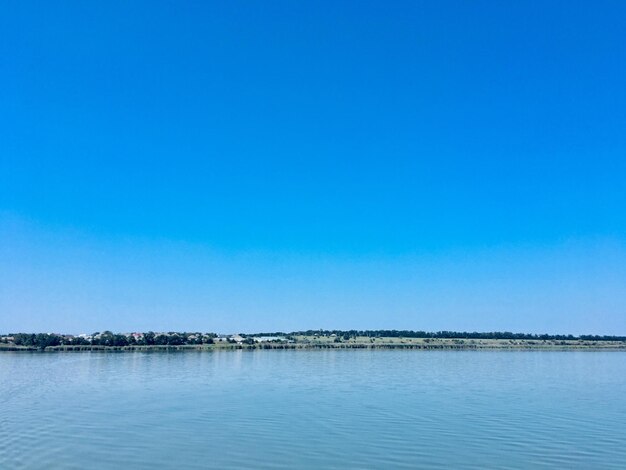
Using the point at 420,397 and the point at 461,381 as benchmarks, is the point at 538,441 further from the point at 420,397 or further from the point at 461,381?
the point at 461,381

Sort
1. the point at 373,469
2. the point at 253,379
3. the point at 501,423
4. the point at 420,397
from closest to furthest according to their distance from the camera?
the point at 373,469, the point at 501,423, the point at 420,397, the point at 253,379

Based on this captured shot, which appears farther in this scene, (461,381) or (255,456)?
(461,381)

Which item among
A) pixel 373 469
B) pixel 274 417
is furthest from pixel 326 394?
pixel 373 469

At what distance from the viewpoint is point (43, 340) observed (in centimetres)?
13588

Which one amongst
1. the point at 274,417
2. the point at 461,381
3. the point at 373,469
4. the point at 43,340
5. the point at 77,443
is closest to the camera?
the point at 373,469

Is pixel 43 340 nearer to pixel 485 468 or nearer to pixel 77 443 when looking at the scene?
pixel 77 443

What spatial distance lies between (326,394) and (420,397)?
6499mm

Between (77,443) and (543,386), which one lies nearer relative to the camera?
(77,443)

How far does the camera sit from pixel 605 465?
17.8 m

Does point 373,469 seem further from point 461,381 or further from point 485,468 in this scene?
point 461,381

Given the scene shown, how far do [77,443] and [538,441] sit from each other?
18560mm

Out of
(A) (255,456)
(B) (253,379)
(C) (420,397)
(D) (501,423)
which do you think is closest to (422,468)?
(A) (255,456)

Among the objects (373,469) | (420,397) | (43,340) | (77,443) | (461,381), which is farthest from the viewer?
(43,340)

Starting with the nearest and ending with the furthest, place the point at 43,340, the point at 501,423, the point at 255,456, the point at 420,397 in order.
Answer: the point at 255,456 < the point at 501,423 < the point at 420,397 < the point at 43,340
